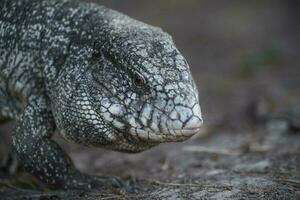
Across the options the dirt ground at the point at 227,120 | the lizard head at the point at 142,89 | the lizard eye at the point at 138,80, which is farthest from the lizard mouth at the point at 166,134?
the dirt ground at the point at 227,120

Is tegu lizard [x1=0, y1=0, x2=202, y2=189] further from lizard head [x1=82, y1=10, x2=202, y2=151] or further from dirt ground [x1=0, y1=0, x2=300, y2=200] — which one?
dirt ground [x1=0, y1=0, x2=300, y2=200]

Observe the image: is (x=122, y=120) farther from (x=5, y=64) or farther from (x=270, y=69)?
(x=270, y=69)

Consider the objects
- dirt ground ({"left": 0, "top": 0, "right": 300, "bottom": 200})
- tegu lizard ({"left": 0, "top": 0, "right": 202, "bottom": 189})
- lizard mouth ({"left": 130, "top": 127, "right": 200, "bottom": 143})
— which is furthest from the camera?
dirt ground ({"left": 0, "top": 0, "right": 300, "bottom": 200})

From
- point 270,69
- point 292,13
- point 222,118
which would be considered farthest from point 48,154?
point 292,13

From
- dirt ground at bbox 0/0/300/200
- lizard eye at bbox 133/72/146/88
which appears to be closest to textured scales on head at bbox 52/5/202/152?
lizard eye at bbox 133/72/146/88

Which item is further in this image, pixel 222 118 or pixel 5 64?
pixel 222 118

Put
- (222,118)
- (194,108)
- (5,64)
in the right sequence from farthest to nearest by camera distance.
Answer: (222,118)
(5,64)
(194,108)

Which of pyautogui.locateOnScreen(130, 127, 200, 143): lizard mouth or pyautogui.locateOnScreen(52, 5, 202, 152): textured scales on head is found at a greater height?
pyautogui.locateOnScreen(52, 5, 202, 152): textured scales on head
